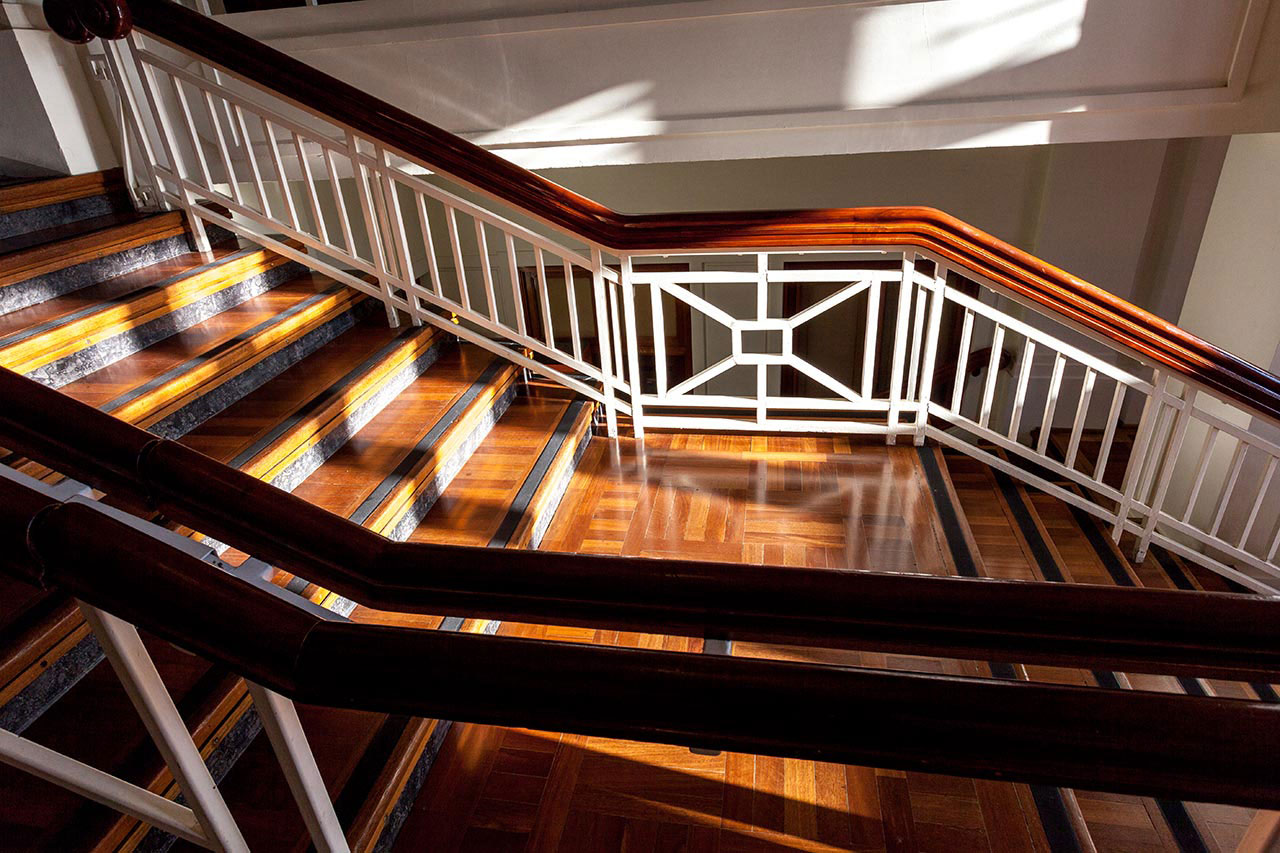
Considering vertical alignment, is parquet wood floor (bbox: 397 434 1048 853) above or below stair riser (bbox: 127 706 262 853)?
below

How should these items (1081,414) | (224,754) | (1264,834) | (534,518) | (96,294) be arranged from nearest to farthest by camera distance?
(1264,834), (224,754), (534,518), (96,294), (1081,414)

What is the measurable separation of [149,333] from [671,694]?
252 centimetres

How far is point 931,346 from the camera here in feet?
7.97

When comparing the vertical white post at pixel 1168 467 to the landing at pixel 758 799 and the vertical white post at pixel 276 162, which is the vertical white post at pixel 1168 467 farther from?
the vertical white post at pixel 276 162

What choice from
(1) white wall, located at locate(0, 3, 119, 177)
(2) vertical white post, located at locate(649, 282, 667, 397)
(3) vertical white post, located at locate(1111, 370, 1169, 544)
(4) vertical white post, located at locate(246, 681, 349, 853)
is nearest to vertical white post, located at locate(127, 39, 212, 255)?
(1) white wall, located at locate(0, 3, 119, 177)

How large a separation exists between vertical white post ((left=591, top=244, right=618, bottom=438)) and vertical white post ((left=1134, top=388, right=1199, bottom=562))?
195 centimetres

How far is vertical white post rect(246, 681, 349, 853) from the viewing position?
2.06ft

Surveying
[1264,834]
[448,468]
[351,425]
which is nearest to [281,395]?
[351,425]

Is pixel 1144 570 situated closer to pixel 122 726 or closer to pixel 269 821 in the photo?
pixel 269 821

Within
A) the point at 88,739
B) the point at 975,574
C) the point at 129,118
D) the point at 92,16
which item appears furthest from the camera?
the point at 129,118

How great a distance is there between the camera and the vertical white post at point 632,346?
250 cm

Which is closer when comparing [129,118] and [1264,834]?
[1264,834]

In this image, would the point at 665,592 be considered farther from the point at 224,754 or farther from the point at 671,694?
the point at 224,754

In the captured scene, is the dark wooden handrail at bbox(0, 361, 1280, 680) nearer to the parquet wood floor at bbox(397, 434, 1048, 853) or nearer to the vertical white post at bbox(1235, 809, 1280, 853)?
the vertical white post at bbox(1235, 809, 1280, 853)
